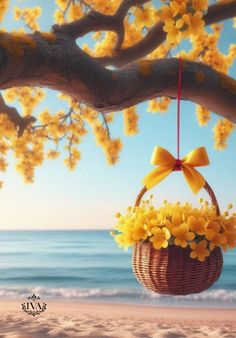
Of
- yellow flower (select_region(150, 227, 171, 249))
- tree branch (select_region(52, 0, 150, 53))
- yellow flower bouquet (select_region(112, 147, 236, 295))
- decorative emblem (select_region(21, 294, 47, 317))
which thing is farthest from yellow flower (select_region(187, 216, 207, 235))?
decorative emblem (select_region(21, 294, 47, 317))

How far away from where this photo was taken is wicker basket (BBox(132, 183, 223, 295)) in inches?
77.7

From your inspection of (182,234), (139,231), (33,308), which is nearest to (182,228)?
(182,234)

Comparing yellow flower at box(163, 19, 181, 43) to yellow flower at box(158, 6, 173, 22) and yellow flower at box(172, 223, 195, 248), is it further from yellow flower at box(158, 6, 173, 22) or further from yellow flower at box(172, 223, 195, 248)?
yellow flower at box(172, 223, 195, 248)

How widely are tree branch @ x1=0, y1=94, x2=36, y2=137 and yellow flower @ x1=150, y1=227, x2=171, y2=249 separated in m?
4.19

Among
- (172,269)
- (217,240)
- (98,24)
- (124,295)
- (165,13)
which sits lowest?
(124,295)

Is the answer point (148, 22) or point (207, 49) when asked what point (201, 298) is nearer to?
point (207, 49)

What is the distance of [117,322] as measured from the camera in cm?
784

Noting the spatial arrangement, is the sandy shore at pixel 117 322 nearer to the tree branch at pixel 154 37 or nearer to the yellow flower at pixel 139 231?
the tree branch at pixel 154 37

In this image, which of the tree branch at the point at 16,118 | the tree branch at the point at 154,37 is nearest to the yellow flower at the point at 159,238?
the tree branch at the point at 154,37

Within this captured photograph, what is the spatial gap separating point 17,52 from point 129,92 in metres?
0.65

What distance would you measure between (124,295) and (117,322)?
17.8ft

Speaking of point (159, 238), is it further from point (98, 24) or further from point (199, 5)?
point (98, 24)

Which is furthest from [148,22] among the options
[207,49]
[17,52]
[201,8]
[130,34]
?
[130,34]

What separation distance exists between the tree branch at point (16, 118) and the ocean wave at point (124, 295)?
6.37 m
